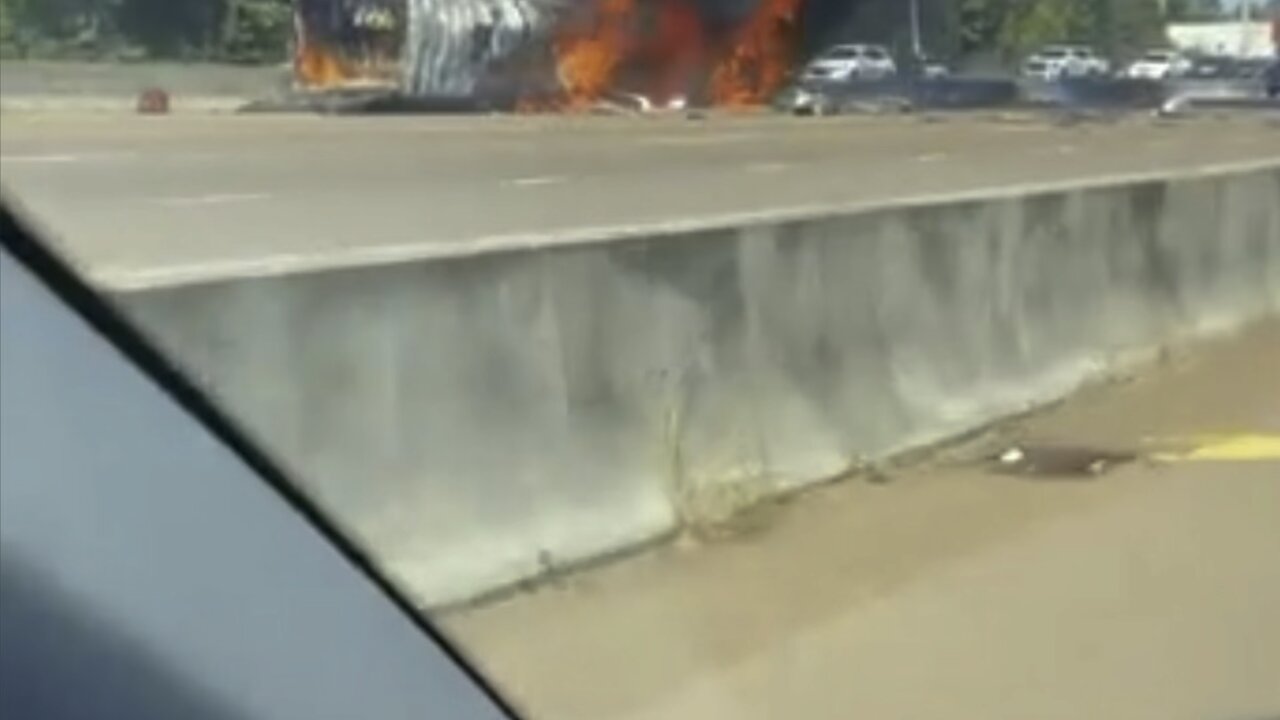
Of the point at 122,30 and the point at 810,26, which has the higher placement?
the point at 122,30

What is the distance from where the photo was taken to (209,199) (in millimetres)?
7219

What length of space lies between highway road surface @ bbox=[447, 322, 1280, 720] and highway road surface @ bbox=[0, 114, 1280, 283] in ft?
4.03

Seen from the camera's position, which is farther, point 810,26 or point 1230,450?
point 1230,450

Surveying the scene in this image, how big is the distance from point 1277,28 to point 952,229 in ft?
90.0

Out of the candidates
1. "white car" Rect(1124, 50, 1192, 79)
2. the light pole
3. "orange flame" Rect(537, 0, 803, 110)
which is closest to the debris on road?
the light pole

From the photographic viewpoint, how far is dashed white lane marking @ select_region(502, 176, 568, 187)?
1523 cm

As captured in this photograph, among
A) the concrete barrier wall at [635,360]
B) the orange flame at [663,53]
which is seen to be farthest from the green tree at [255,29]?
the orange flame at [663,53]

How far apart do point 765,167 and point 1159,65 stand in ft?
49.8

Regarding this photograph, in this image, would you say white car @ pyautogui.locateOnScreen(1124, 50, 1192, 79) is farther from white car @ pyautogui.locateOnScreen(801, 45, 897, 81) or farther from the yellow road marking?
the yellow road marking

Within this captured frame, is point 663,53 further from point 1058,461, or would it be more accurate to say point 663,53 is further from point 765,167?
point 765,167

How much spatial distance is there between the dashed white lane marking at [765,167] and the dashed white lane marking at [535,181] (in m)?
6.03

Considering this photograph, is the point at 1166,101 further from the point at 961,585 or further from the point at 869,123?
the point at 961,585

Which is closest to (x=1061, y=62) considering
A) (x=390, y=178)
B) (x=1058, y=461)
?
(x=1058, y=461)

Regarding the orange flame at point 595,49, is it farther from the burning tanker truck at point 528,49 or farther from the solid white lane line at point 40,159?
the solid white lane line at point 40,159
